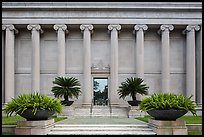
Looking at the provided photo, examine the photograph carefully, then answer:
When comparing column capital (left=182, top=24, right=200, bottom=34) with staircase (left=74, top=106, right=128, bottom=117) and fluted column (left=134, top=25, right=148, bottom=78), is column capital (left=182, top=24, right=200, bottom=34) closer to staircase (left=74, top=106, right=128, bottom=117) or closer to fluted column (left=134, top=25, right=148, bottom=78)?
fluted column (left=134, top=25, right=148, bottom=78)

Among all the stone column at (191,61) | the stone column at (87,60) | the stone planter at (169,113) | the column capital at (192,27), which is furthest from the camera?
the column capital at (192,27)

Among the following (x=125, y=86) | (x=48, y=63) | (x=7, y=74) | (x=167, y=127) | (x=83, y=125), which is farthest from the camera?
(x=48, y=63)

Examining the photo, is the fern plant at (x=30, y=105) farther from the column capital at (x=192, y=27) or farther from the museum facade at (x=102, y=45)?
the column capital at (x=192, y=27)

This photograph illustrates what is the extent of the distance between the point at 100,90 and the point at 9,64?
11.5 m

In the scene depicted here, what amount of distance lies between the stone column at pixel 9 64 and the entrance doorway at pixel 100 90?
9252 mm

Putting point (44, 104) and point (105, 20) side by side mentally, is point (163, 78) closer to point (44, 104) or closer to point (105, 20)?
point (105, 20)

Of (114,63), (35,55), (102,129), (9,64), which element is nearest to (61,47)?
(35,55)

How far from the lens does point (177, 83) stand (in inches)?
1406

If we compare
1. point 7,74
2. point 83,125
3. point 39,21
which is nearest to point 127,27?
point 39,21

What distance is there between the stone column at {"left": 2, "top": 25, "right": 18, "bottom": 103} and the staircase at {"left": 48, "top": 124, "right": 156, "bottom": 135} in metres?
17.9

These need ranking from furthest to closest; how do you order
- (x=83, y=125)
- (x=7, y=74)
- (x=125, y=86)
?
(x=7, y=74) < (x=125, y=86) < (x=83, y=125)

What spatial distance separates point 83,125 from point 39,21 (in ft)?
62.7

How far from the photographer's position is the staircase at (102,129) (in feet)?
50.8

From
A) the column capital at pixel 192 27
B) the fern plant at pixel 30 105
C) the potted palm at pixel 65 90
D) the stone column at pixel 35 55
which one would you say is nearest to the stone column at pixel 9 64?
the stone column at pixel 35 55
